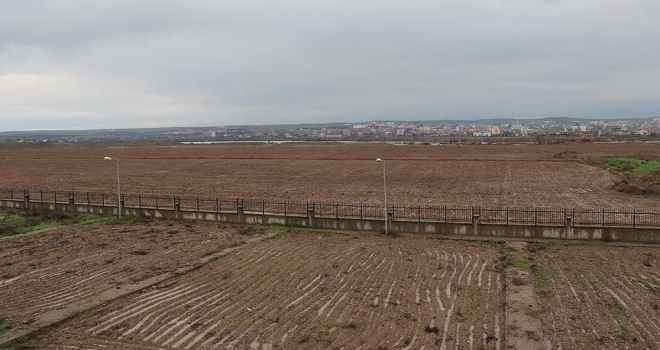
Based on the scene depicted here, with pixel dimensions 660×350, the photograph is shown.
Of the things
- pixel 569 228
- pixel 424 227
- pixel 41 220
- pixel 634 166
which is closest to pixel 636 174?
pixel 634 166

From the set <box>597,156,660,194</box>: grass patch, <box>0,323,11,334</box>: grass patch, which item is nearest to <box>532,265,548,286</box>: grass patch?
<box>0,323,11,334</box>: grass patch

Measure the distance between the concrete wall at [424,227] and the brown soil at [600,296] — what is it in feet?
3.66

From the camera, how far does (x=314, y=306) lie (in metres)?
15.9

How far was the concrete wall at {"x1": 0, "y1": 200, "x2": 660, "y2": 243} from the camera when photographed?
24500 mm

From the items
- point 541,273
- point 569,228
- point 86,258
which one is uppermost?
point 569,228

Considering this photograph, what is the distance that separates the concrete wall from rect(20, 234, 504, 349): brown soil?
3.49 meters

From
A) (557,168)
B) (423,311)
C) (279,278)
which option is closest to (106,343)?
(279,278)

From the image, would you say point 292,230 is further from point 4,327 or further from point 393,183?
point 393,183

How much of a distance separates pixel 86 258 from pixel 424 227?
16277mm

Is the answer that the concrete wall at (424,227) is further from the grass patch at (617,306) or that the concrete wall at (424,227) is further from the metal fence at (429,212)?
the grass patch at (617,306)

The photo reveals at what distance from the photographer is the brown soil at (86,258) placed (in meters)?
17.1

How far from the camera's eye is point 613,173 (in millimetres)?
54969

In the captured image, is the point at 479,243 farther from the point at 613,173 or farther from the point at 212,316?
the point at 613,173

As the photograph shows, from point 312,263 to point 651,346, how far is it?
39.7 ft
